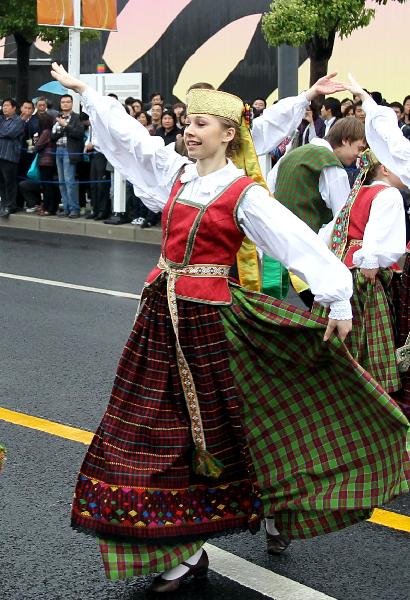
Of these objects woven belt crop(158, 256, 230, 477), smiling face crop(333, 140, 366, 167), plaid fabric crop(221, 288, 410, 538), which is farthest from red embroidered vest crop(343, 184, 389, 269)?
woven belt crop(158, 256, 230, 477)

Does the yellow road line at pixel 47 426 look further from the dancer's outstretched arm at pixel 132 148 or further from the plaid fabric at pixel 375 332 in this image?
the dancer's outstretched arm at pixel 132 148

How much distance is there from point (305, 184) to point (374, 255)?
92 centimetres

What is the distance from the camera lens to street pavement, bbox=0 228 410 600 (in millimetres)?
4195

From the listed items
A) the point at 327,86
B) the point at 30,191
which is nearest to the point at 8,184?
the point at 30,191

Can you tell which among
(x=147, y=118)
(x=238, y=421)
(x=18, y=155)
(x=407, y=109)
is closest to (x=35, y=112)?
(x=18, y=155)

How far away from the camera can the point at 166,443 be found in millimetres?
4156

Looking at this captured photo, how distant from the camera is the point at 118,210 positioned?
14.9m

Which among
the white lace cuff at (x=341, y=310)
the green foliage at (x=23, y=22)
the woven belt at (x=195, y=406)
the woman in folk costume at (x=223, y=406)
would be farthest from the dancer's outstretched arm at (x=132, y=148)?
the green foliage at (x=23, y=22)

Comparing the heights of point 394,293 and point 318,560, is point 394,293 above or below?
above

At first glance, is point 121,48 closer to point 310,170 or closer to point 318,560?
point 310,170

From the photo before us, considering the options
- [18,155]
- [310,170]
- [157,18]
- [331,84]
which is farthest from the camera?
[157,18]

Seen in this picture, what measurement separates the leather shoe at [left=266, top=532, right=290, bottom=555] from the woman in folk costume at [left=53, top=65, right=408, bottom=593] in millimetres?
166

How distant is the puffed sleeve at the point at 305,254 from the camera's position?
13.4 ft

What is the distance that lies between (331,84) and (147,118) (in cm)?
956
